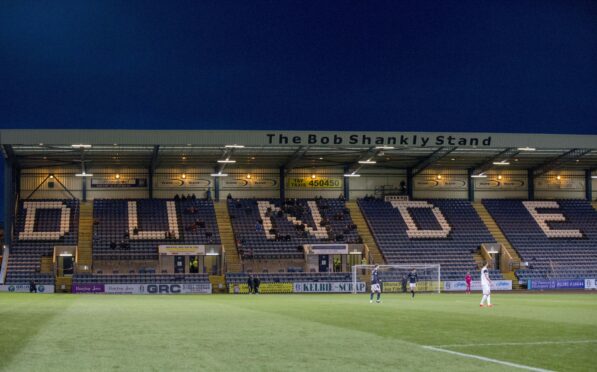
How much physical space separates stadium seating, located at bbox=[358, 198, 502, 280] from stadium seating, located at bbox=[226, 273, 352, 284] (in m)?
5.63

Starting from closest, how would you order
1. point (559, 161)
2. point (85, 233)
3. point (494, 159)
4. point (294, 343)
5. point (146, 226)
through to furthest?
point (294, 343) → point (85, 233) → point (146, 226) → point (494, 159) → point (559, 161)

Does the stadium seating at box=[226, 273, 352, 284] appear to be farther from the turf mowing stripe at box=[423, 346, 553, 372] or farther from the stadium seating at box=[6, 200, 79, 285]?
the turf mowing stripe at box=[423, 346, 553, 372]

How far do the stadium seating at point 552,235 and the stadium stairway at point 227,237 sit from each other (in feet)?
73.9

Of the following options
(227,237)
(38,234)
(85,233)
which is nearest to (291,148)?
(227,237)

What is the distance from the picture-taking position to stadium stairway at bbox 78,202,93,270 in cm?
5784

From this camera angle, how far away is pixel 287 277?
56.2 m

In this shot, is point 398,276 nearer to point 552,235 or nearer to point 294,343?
point 552,235

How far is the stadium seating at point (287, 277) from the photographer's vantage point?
55.8m

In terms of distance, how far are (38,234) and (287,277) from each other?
20.1 m

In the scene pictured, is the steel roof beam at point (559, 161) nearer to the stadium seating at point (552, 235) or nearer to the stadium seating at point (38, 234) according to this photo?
the stadium seating at point (552, 235)

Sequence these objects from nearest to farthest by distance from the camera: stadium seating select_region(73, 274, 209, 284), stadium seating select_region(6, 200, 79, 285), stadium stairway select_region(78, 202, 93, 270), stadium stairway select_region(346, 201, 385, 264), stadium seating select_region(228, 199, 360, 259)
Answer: stadium seating select_region(73, 274, 209, 284) < stadium seating select_region(6, 200, 79, 285) < stadium stairway select_region(78, 202, 93, 270) < stadium seating select_region(228, 199, 360, 259) < stadium stairway select_region(346, 201, 385, 264)

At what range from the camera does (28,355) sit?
12.1 m

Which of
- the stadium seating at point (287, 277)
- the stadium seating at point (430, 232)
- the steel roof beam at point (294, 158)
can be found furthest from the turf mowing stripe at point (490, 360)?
the steel roof beam at point (294, 158)

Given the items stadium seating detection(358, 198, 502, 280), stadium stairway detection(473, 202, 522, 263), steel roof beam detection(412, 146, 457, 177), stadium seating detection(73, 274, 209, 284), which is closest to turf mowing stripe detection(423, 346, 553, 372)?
stadium seating detection(73, 274, 209, 284)
